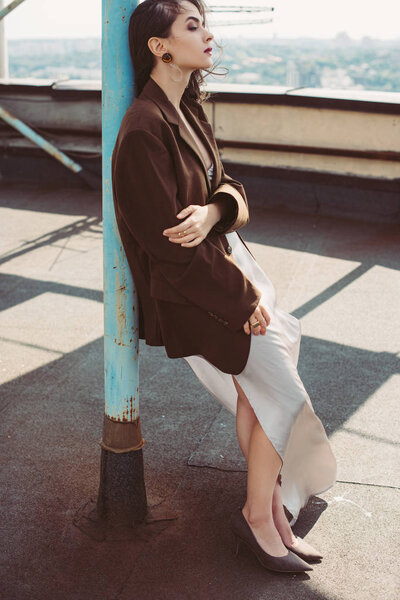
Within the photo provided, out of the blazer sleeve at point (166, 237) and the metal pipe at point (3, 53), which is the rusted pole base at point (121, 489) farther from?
the metal pipe at point (3, 53)

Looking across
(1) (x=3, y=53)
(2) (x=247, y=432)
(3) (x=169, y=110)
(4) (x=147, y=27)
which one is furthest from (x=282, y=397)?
(1) (x=3, y=53)

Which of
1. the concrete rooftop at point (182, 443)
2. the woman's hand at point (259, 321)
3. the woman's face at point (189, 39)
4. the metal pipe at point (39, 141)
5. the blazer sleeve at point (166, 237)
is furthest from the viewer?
the metal pipe at point (39, 141)

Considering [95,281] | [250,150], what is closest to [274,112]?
[250,150]

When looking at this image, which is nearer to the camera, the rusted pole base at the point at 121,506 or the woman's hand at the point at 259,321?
the woman's hand at the point at 259,321

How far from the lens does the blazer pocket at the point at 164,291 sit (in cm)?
214

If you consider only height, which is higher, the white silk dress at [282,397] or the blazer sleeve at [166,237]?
the blazer sleeve at [166,237]

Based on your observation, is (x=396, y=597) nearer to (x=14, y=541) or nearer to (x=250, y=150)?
(x=14, y=541)

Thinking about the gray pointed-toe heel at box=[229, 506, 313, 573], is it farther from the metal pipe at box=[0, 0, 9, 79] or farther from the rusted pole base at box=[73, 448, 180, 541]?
the metal pipe at box=[0, 0, 9, 79]

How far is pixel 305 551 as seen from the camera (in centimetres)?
242

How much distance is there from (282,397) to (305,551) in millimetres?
560

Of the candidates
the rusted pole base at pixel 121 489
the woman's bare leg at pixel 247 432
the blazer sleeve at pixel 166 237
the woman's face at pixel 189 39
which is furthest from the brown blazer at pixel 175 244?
the rusted pole base at pixel 121 489

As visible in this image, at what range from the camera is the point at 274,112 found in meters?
7.01

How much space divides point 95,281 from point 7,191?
317cm

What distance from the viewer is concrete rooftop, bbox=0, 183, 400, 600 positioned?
2.32m
